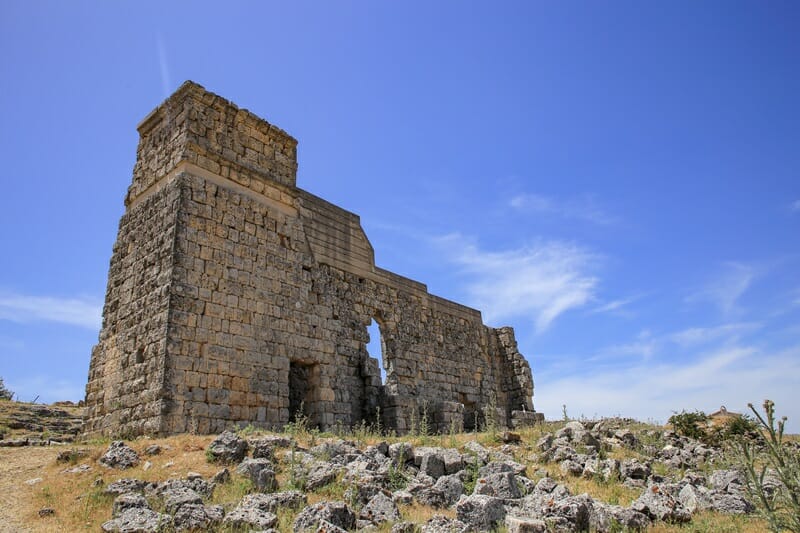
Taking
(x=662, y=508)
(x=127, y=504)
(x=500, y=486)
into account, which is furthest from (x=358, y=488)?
(x=662, y=508)

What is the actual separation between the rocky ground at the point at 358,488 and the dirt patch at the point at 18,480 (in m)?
0.03

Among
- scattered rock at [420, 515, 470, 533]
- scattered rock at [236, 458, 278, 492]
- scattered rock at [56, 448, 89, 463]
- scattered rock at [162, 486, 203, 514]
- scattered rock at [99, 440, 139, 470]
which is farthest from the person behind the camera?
scattered rock at [56, 448, 89, 463]

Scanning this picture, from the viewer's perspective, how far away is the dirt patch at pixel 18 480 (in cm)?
603

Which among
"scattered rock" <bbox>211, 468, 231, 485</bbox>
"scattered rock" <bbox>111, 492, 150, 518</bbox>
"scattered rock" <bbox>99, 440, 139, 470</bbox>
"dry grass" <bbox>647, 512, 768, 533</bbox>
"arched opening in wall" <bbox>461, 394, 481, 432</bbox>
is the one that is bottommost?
"dry grass" <bbox>647, 512, 768, 533</bbox>

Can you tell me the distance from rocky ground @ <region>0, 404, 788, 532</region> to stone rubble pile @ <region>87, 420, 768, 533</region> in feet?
0.05

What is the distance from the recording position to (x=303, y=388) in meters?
12.4

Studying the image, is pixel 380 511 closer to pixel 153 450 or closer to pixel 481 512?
pixel 481 512

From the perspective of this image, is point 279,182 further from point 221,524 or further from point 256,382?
point 221,524

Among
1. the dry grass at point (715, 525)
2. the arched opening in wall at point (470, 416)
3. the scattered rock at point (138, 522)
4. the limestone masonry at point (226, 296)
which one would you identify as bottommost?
the dry grass at point (715, 525)

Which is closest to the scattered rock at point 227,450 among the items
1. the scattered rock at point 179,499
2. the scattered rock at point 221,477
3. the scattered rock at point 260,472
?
the scattered rock at point 260,472

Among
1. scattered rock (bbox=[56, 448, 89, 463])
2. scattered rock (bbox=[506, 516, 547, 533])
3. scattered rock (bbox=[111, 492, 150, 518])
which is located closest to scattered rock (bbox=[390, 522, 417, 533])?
scattered rock (bbox=[506, 516, 547, 533])

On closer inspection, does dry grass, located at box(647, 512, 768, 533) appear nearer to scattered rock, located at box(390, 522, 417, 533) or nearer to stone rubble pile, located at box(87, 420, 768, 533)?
stone rubble pile, located at box(87, 420, 768, 533)

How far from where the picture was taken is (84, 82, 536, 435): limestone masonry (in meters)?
10.0

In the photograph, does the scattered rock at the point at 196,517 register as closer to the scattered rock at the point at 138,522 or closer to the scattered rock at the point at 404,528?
the scattered rock at the point at 138,522
